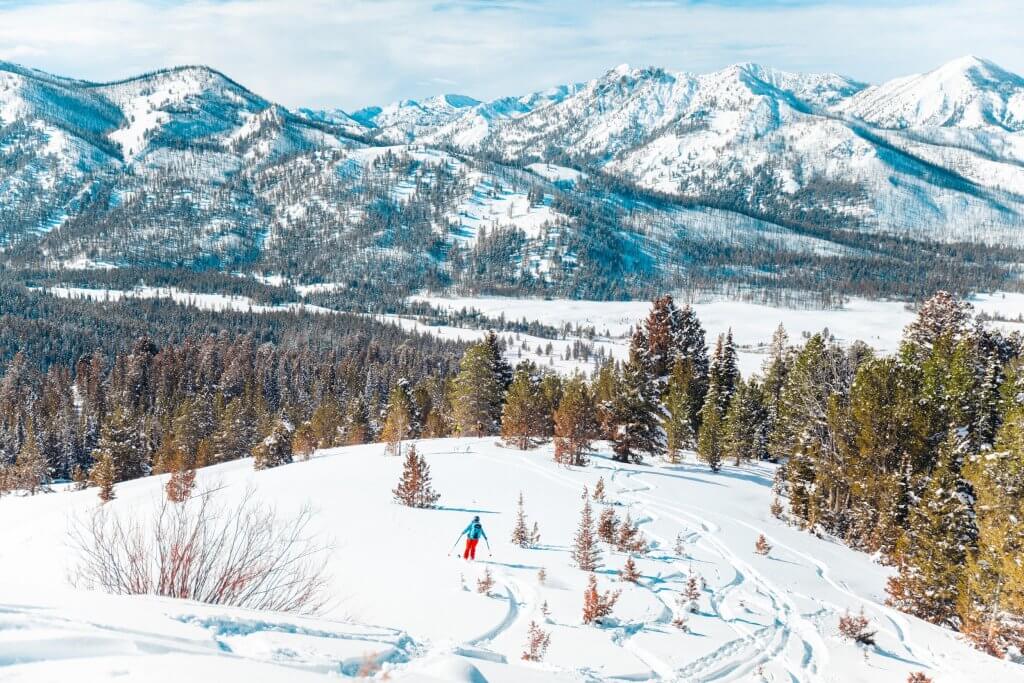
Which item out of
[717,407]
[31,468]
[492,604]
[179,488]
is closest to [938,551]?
[492,604]

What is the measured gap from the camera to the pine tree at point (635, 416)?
112ft

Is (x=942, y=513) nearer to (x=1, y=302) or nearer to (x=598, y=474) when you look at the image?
(x=598, y=474)

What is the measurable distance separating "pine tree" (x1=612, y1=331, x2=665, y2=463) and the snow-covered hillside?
3918mm

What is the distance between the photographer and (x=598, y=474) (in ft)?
94.8

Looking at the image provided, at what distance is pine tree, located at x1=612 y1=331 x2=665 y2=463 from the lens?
3422cm

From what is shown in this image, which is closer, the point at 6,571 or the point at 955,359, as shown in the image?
the point at 6,571

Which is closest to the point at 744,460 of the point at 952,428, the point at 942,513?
the point at 952,428

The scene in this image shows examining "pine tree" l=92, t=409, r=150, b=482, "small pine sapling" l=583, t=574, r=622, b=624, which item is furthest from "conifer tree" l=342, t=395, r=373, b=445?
"small pine sapling" l=583, t=574, r=622, b=624

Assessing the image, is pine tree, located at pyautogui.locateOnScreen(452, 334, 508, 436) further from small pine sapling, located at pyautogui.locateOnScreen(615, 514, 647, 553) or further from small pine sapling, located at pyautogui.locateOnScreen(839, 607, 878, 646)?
small pine sapling, located at pyautogui.locateOnScreen(839, 607, 878, 646)

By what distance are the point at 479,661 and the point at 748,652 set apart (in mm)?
6876

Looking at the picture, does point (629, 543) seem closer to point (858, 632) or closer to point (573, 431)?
point (858, 632)

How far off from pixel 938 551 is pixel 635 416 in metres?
16.5

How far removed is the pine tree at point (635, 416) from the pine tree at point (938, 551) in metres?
14.6

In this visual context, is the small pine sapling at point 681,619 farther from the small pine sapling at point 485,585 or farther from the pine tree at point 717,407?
the pine tree at point 717,407
